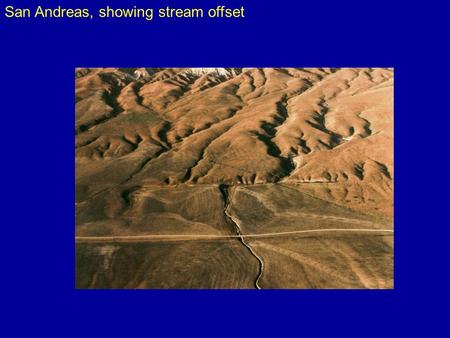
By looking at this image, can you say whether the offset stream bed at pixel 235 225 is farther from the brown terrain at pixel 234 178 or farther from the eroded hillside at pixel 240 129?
the eroded hillside at pixel 240 129

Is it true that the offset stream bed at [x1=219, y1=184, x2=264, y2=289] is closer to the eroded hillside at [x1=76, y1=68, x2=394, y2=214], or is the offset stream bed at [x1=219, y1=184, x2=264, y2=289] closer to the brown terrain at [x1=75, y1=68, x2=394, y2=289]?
the brown terrain at [x1=75, y1=68, x2=394, y2=289]

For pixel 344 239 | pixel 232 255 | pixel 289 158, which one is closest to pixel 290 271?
pixel 232 255

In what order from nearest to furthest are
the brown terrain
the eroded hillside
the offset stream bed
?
the offset stream bed, the brown terrain, the eroded hillside

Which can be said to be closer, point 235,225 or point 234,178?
point 235,225

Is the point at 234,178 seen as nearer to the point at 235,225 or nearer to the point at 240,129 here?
the point at 235,225

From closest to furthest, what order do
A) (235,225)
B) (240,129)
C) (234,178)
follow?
(235,225) → (234,178) → (240,129)

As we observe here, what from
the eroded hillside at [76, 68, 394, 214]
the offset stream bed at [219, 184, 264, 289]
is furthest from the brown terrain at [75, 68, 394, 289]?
the eroded hillside at [76, 68, 394, 214]

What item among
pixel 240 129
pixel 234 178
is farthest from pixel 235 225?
pixel 240 129

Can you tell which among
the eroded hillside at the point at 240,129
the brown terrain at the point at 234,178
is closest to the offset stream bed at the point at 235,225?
the brown terrain at the point at 234,178

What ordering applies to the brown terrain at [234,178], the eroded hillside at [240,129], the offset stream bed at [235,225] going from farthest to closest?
the eroded hillside at [240,129], the brown terrain at [234,178], the offset stream bed at [235,225]
